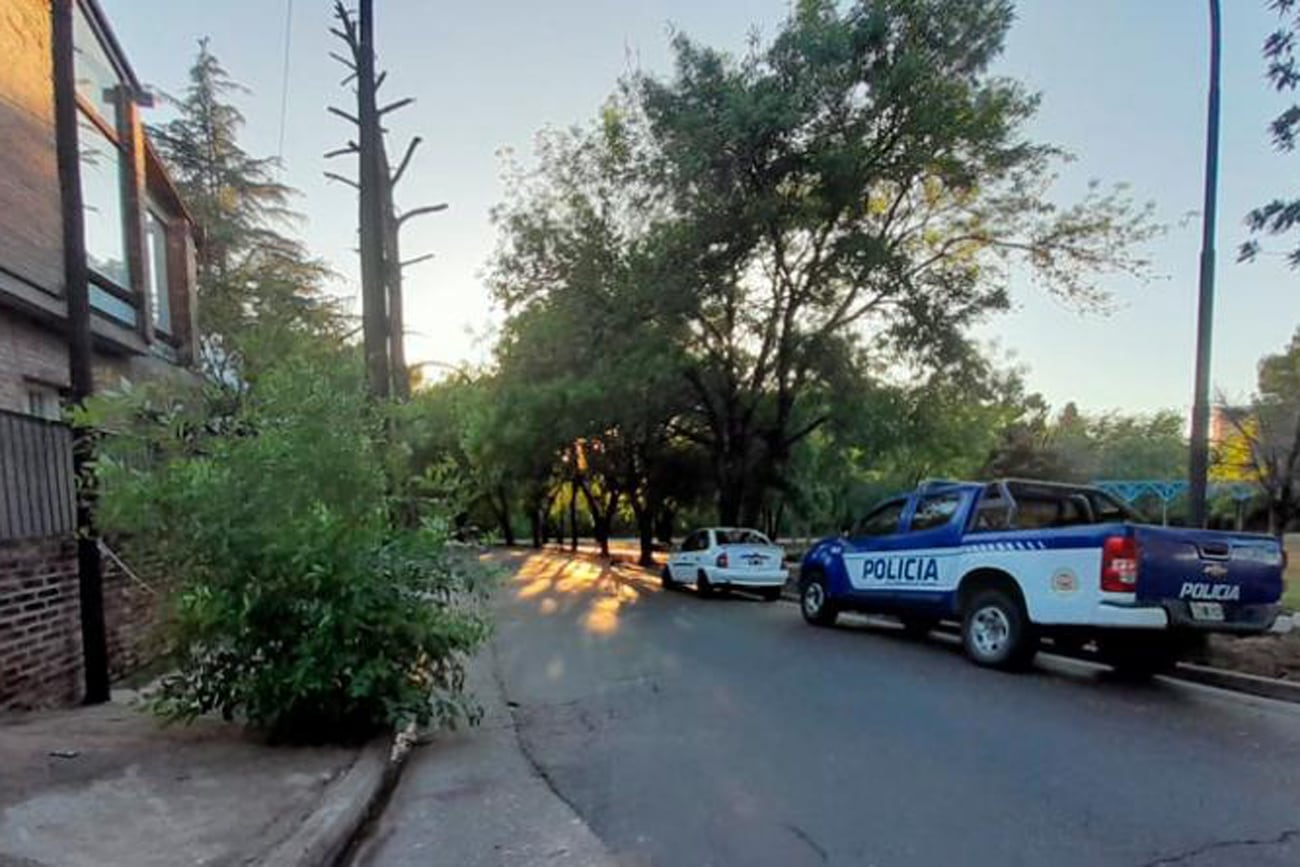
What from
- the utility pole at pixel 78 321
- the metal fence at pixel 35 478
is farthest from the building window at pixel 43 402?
the utility pole at pixel 78 321

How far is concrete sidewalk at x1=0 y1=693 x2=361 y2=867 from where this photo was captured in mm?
4125

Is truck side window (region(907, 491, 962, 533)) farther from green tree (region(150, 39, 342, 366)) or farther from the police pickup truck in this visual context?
green tree (region(150, 39, 342, 366))

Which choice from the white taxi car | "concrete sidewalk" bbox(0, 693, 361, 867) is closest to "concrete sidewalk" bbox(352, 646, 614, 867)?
"concrete sidewalk" bbox(0, 693, 361, 867)

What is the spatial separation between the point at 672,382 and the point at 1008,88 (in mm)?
10467

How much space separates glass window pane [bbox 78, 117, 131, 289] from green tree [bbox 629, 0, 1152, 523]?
9667 millimetres

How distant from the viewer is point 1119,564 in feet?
27.5

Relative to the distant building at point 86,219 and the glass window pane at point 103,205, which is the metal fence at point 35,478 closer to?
the distant building at point 86,219

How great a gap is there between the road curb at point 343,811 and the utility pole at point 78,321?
2.94 metres

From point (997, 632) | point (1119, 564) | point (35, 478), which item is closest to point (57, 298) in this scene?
point (35, 478)

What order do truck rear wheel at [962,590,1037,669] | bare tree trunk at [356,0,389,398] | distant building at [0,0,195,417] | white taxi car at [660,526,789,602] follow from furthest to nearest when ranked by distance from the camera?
1. white taxi car at [660,526,789,602]
2. bare tree trunk at [356,0,389,398]
3. truck rear wheel at [962,590,1037,669]
4. distant building at [0,0,195,417]

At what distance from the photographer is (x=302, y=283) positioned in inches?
1174

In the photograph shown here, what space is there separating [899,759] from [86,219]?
10.7m

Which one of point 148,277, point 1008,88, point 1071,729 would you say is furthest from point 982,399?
point 148,277

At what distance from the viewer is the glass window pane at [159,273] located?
14.5 meters
